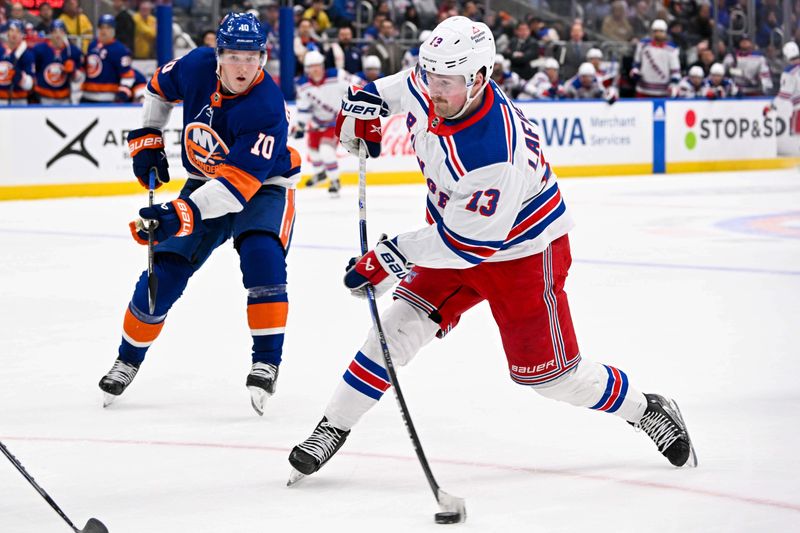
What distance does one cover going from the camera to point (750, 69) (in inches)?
712

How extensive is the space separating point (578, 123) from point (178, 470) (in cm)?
1213

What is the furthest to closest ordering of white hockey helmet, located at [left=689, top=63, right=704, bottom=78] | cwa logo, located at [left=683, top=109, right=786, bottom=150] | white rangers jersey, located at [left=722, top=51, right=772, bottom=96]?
1. white rangers jersey, located at [left=722, top=51, right=772, bottom=96]
2. white hockey helmet, located at [left=689, top=63, right=704, bottom=78]
3. cwa logo, located at [left=683, top=109, right=786, bottom=150]

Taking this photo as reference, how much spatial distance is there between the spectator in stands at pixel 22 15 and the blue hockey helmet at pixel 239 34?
881 centimetres

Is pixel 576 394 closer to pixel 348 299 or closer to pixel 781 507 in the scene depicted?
pixel 781 507

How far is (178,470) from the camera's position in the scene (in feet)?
11.7

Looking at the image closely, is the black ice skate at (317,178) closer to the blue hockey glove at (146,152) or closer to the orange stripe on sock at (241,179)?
the blue hockey glove at (146,152)

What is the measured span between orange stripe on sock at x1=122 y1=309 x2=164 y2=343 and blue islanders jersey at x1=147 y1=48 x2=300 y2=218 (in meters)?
0.53

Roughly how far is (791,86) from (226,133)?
43.8 feet

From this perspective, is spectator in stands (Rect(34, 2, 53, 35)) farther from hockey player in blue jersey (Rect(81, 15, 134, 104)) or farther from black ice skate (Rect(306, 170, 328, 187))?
black ice skate (Rect(306, 170, 328, 187))

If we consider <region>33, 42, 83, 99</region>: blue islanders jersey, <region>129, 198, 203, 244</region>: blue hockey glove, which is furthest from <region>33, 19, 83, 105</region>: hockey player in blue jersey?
<region>129, 198, 203, 244</region>: blue hockey glove

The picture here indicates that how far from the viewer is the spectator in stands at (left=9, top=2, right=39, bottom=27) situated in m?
12.4

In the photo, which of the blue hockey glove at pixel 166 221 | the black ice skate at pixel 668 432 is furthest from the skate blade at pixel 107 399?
the black ice skate at pixel 668 432

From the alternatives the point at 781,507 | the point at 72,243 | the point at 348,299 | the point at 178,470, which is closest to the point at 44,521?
the point at 178,470

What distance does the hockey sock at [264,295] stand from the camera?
4.36m
